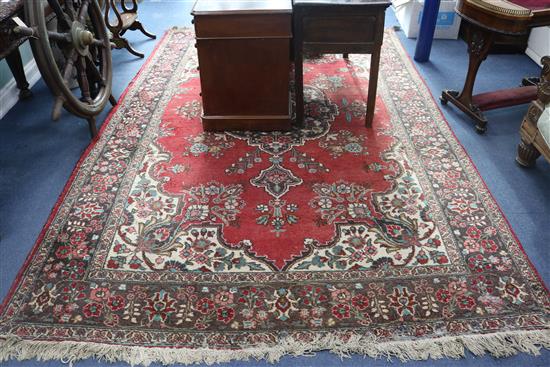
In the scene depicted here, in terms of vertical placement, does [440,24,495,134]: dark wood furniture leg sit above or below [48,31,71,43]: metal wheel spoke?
below

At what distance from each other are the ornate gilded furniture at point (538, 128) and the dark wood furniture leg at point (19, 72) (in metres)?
3.54

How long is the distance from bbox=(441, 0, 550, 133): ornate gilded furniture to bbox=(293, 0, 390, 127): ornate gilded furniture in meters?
0.67

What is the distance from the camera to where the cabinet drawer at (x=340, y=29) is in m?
2.89

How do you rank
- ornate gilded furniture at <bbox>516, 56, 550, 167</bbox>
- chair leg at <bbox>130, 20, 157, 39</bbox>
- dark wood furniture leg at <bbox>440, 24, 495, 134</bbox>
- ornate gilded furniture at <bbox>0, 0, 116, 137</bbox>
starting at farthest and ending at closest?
chair leg at <bbox>130, 20, 157, 39</bbox> → dark wood furniture leg at <bbox>440, 24, 495, 134</bbox> → ornate gilded furniture at <bbox>516, 56, 550, 167</bbox> → ornate gilded furniture at <bbox>0, 0, 116, 137</bbox>

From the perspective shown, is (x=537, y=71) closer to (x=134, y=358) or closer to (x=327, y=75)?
(x=327, y=75)

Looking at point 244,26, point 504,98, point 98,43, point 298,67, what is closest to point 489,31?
point 504,98

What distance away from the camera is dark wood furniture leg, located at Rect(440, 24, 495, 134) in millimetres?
3148

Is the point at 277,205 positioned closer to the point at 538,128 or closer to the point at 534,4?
the point at 538,128

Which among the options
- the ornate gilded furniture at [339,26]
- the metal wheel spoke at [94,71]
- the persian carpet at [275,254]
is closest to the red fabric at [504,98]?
the persian carpet at [275,254]

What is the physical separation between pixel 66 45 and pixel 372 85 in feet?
6.53

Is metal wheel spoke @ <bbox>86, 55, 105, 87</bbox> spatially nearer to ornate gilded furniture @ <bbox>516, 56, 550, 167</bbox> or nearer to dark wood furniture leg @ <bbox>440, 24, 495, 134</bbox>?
dark wood furniture leg @ <bbox>440, 24, 495, 134</bbox>

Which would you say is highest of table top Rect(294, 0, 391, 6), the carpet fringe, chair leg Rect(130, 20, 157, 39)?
table top Rect(294, 0, 391, 6)

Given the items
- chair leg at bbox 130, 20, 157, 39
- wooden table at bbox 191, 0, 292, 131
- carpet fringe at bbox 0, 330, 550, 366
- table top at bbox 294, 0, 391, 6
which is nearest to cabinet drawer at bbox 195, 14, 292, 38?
wooden table at bbox 191, 0, 292, 131

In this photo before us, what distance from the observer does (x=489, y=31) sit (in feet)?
10.0
